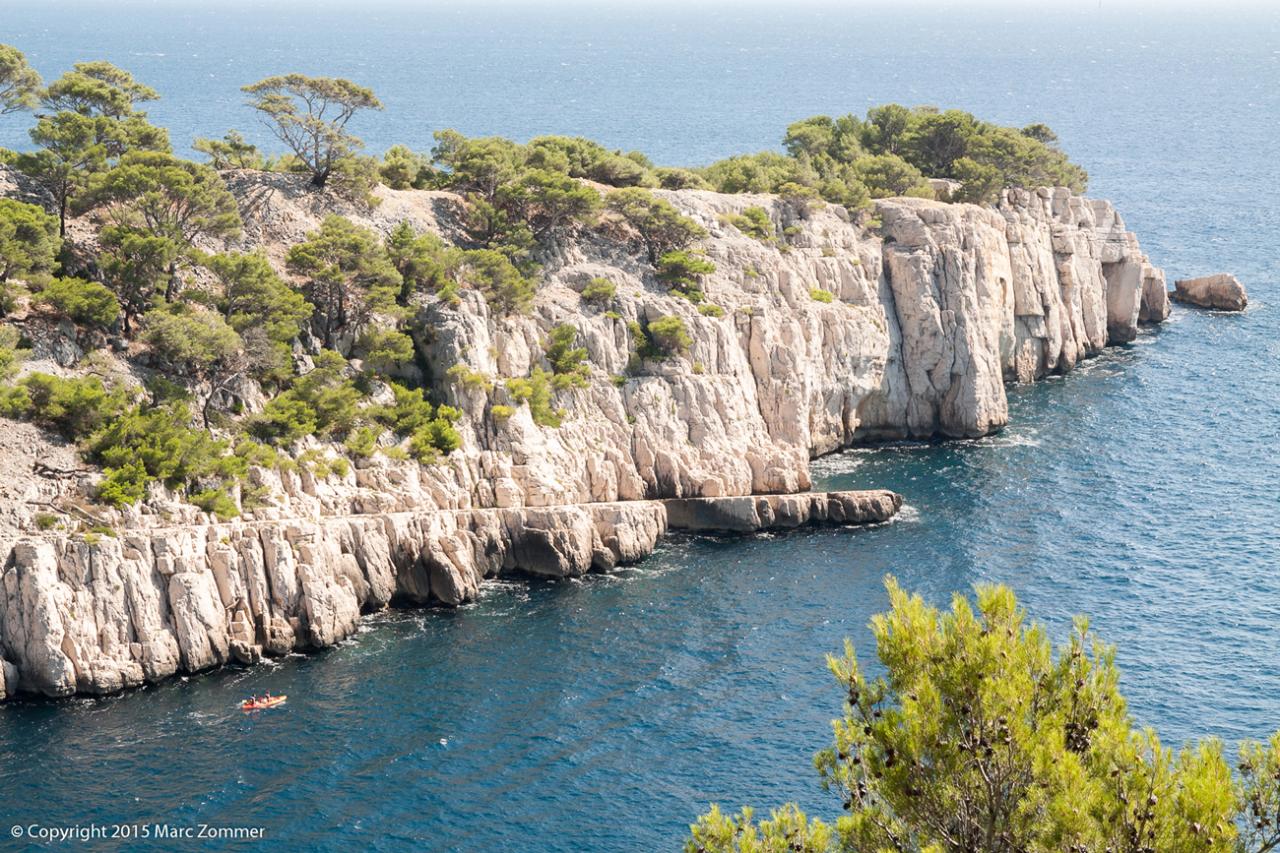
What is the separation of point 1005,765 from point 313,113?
295 feet

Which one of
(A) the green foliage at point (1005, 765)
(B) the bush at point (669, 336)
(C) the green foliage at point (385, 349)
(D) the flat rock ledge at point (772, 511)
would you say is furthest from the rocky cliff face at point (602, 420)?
(A) the green foliage at point (1005, 765)

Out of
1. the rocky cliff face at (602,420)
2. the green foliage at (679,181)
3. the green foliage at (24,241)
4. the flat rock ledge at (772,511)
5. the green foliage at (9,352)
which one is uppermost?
the green foliage at (679,181)

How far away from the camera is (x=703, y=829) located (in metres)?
39.9

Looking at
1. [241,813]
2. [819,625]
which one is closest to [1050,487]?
[819,625]

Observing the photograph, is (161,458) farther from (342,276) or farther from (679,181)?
(679,181)

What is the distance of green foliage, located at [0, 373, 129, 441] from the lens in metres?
81.7

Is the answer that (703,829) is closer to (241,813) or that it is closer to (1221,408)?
(241,813)

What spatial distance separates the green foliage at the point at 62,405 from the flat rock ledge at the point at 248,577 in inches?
332

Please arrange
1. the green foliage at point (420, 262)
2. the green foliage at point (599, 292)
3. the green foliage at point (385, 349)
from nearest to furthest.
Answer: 1. the green foliage at point (385, 349)
2. the green foliage at point (420, 262)
3. the green foliage at point (599, 292)

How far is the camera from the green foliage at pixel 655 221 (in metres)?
114

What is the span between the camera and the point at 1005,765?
35844 mm

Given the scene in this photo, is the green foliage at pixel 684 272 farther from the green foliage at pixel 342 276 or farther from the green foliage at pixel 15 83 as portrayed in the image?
the green foliage at pixel 15 83

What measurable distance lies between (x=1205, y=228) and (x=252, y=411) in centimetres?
13404

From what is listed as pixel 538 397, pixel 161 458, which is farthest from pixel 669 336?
pixel 161 458
